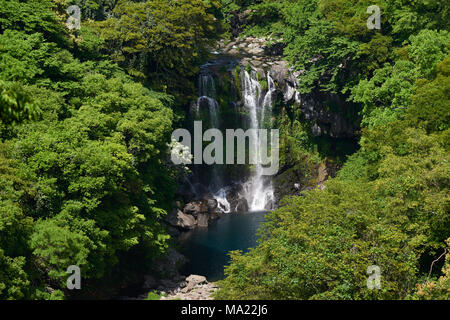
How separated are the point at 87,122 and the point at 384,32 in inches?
948

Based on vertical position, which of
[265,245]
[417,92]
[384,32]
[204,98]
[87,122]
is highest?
[384,32]

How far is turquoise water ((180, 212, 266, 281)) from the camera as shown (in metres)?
30.1

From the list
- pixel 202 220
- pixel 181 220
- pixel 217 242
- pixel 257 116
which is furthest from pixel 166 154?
pixel 257 116

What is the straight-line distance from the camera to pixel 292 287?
56.2 feet

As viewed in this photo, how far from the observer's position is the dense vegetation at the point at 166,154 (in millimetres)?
17380

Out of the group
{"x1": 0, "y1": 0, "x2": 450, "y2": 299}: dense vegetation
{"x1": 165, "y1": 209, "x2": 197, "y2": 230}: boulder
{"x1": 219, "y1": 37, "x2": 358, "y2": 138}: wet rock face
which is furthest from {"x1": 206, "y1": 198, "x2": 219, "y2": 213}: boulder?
{"x1": 219, "y1": 37, "x2": 358, "y2": 138}: wet rock face

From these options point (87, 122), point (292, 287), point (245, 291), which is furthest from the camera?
point (87, 122)

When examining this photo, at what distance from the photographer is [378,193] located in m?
22.4

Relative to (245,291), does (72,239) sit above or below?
above

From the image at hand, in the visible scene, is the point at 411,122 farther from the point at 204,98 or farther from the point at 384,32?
the point at 204,98

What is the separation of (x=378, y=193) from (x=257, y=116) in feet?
67.6

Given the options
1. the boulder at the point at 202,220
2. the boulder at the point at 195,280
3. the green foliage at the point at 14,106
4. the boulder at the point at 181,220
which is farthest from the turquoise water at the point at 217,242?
the green foliage at the point at 14,106
